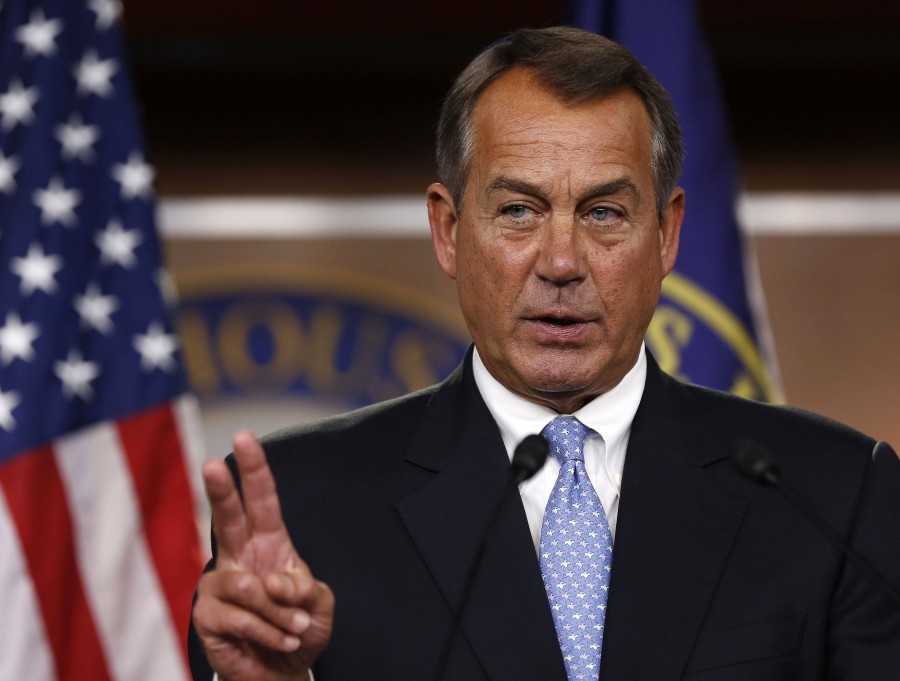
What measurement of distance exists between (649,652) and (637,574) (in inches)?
3.8

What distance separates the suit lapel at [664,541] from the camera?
4.85ft

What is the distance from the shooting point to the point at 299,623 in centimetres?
124

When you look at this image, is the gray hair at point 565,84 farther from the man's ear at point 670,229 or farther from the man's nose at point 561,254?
the man's nose at point 561,254

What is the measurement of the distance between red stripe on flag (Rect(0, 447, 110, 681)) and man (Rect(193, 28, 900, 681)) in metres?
1.21

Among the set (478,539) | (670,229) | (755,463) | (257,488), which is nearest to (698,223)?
(670,229)

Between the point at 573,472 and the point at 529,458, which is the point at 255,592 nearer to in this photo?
the point at 529,458

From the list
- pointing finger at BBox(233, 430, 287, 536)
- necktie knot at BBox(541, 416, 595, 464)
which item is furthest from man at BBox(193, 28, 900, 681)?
pointing finger at BBox(233, 430, 287, 536)

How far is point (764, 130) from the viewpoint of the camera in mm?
3902

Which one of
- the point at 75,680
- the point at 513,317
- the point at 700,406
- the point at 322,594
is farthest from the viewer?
the point at 75,680

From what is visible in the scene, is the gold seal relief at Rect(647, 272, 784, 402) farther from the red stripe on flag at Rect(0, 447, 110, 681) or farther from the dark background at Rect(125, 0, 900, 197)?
the red stripe on flag at Rect(0, 447, 110, 681)

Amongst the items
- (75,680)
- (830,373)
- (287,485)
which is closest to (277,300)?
(75,680)

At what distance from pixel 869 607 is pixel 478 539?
48cm

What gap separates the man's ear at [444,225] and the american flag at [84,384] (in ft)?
4.11

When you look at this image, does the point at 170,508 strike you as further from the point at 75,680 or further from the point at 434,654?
the point at 434,654
